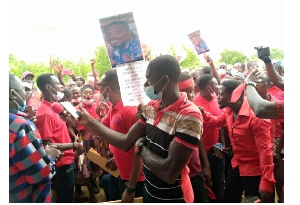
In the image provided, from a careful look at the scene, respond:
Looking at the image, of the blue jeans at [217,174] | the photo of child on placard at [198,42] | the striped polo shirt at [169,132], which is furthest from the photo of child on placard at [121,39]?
the photo of child on placard at [198,42]

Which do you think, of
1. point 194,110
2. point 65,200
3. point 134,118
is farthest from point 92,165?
point 194,110

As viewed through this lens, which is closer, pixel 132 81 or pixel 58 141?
pixel 132 81

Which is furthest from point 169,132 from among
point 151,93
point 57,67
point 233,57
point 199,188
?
point 233,57

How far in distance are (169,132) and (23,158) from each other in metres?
1.00

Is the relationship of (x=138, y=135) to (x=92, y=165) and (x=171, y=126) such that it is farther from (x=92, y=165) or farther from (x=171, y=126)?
(x=92, y=165)

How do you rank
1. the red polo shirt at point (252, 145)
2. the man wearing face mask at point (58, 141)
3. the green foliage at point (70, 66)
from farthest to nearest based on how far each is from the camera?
1. the green foliage at point (70, 66)
2. the man wearing face mask at point (58, 141)
3. the red polo shirt at point (252, 145)

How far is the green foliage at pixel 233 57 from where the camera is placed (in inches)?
691

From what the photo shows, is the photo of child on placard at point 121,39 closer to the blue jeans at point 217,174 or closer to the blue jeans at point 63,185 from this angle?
the blue jeans at point 63,185

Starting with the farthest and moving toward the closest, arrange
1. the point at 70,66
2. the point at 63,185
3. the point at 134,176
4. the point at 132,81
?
the point at 70,66, the point at 63,185, the point at 134,176, the point at 132,81

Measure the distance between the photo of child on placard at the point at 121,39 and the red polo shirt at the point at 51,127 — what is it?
1409 millimetres

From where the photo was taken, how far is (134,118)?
2627 millimetres

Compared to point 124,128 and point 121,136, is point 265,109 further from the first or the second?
point 124,128

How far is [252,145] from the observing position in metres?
2.64

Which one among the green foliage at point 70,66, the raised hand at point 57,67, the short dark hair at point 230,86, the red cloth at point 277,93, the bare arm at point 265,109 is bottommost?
the bare arm at point 265,109
